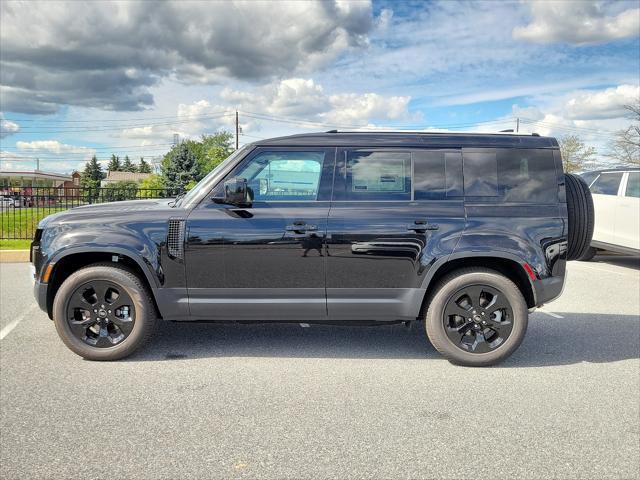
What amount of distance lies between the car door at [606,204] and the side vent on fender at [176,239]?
8132 millimetres

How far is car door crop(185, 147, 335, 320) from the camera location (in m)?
4.23

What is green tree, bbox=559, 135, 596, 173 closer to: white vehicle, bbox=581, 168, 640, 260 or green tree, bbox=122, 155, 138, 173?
white vehicle, bbox=581, 168, 640, 260

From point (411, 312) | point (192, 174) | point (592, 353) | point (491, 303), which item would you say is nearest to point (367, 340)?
point (411, 312)

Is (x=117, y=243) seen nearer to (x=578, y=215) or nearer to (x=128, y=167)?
(x=578, y=215)

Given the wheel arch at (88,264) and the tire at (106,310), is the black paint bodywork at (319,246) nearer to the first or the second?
the wheel arch at (88,264)

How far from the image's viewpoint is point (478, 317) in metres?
4.38

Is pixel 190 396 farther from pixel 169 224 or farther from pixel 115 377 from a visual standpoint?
pixel 169 224

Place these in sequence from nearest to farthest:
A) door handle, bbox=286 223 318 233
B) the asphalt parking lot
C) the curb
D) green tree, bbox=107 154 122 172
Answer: the asphalt parking lot
door handle, bbox=286 223 318 233
the curb
green tree, bbox=107 154 122 172

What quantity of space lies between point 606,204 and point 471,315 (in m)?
6.76

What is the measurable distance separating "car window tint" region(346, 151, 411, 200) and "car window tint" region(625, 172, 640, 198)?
268 inches

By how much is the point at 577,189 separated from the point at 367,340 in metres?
2.38

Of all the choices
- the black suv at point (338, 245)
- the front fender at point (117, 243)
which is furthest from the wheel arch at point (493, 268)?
the front fender at point (117, 243)

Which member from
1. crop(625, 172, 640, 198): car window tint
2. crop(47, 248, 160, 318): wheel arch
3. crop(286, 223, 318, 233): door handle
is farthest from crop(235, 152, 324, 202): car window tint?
crop(625, 172, 640, 198): car window tint

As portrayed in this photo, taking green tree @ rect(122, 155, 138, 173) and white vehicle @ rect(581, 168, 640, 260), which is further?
green tree @ rect(122, 155, 138, 173)
